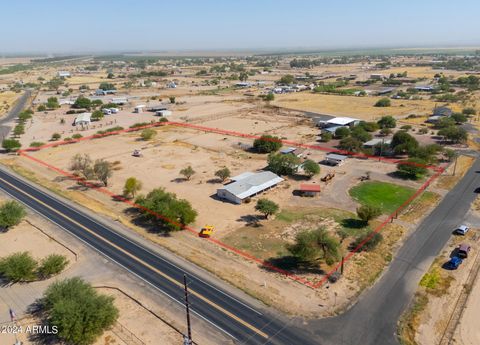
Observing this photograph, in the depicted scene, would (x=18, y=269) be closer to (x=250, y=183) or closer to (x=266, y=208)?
(x=266, y=208)

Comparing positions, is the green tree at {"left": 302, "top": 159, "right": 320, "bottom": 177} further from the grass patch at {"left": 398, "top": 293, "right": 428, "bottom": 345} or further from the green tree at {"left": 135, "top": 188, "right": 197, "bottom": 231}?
the grass patch at {"left": 398, "top": 293, "right": 428, "bottom": 345}

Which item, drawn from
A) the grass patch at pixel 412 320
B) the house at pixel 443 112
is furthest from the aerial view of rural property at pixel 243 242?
the house at pixel 443 112

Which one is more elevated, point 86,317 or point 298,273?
point 86,317

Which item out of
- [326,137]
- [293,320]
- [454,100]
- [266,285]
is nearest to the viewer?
[293,320]

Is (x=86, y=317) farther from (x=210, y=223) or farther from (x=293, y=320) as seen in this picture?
→ (x=210, y=223)

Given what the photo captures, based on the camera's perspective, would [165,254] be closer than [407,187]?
Yes

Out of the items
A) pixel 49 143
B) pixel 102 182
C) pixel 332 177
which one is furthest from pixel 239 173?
pixel 49 143

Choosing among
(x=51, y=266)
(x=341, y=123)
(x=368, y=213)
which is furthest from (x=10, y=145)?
(x=341, y=123)
